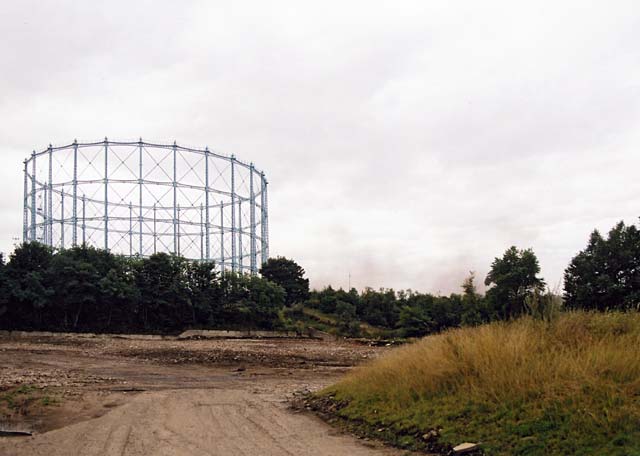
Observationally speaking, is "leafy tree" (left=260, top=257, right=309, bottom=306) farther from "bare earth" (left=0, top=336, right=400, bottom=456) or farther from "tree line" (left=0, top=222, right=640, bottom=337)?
"bare earth" (left=0, top=336, right=400, bottom=456)

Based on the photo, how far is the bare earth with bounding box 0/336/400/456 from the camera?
10.2 meters

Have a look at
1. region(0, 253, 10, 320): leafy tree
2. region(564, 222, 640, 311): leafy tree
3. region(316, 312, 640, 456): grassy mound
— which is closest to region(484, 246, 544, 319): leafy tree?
region(564, 222, 640, 311): leafy tree

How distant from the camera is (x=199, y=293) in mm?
59906

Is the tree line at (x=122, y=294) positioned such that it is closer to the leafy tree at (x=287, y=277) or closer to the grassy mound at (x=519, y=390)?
the leafy tree at (x=287, y=277)

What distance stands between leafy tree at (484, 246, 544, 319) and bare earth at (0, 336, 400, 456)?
64.9 feet

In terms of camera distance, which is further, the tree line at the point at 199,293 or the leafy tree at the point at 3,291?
the leafy tree at the point at 3,291

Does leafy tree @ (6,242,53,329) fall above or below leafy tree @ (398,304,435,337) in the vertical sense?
above

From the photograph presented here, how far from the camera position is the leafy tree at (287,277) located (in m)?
82.0

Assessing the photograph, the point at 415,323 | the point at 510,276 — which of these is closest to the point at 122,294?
the point at 415,323

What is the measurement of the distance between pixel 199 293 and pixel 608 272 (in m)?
36.9

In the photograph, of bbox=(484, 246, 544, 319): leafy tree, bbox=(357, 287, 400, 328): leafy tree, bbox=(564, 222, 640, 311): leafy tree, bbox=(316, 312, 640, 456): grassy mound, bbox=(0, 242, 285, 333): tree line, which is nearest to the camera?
bbox=(316, 312, 640, 456): grassy mound

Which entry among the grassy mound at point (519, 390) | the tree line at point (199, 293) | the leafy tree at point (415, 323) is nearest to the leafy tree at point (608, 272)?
the tree line at point (199, 293)

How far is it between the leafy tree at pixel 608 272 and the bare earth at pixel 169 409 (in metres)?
16.9

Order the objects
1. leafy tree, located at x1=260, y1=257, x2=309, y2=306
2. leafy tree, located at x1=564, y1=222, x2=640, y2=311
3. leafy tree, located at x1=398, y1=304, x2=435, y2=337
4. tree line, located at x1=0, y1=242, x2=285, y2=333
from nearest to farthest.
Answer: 1. leafy tree, located at x1=564, y1=222, x2=640, y2=311
2. tree line, located at x1=0, y1=242, x2=285, y2=333
3. leafy tree, located at x1=398, y1=304, x2=435, y2=337
4. leafy tree, located at x1=260, y1=257, x2=309, y2=306
